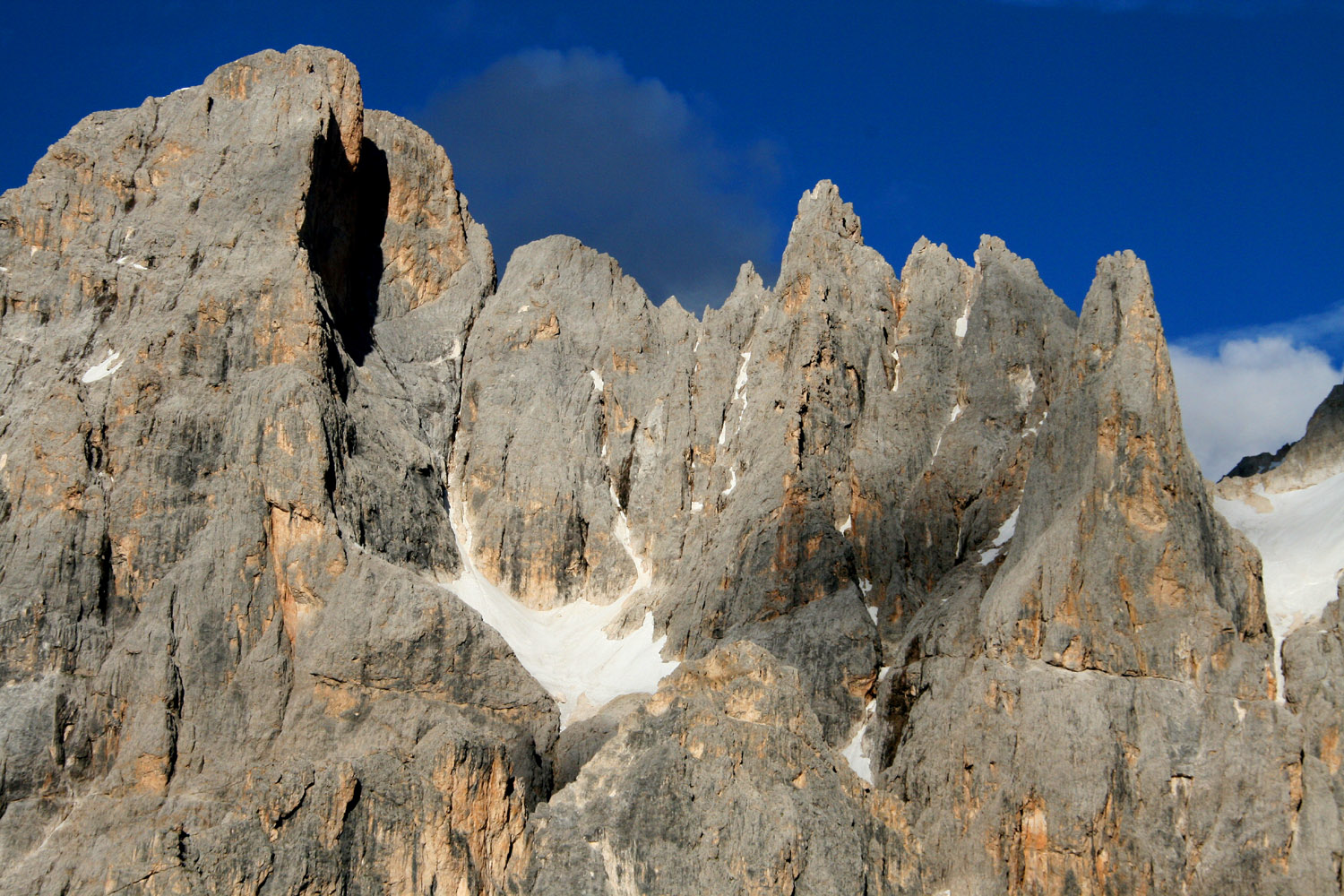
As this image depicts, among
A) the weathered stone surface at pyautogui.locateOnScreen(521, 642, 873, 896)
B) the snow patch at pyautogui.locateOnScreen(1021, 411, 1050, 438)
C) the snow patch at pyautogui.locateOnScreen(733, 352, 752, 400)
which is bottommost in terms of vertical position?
the weathered stone surface at pyautogui.locateOnScreen(521, 642, 873, 896)

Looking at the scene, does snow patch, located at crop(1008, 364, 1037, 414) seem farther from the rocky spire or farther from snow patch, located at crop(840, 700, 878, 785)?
snow patch, located at crop(840, 700, 878, 785)

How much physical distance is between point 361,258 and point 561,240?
39.5ft

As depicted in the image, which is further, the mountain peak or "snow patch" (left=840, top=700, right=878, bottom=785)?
the mountain peak

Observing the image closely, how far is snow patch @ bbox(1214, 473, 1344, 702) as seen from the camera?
46.2 m

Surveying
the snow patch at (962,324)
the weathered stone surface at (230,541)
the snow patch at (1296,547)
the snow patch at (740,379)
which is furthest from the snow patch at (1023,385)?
the weathered stone surface at (230,541)

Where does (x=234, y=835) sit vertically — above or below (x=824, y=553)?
below

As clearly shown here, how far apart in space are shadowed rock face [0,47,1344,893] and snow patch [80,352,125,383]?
269 mm

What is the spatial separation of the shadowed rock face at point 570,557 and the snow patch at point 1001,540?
299 millimetres

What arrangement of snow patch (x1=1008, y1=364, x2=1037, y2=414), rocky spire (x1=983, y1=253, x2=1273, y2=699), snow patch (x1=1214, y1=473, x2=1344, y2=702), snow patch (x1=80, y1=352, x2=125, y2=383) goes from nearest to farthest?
rocky spire (x1=983, y1=253, x2=1273, y2=699) < snow patch (x1=1214, y1=473, x2=1344, y2=702) < snow patch (x1=80, y1=352, x2=125, y2=383) < snow patch (x1=1008, y1=364, x2=1037, y2=414)

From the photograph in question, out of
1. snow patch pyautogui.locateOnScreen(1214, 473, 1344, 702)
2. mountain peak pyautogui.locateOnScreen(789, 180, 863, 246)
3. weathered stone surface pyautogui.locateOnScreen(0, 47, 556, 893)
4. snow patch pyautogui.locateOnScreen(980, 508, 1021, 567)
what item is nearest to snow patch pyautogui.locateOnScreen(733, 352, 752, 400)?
mountain peak pyautogui.locateOnScreen(789, 180, 863, 246)

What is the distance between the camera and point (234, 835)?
39.2 meters

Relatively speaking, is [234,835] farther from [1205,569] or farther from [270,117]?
[270,117]

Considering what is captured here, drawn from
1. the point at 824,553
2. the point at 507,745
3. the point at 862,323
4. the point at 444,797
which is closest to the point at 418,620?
the point at 507,745

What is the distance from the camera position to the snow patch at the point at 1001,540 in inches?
2147
